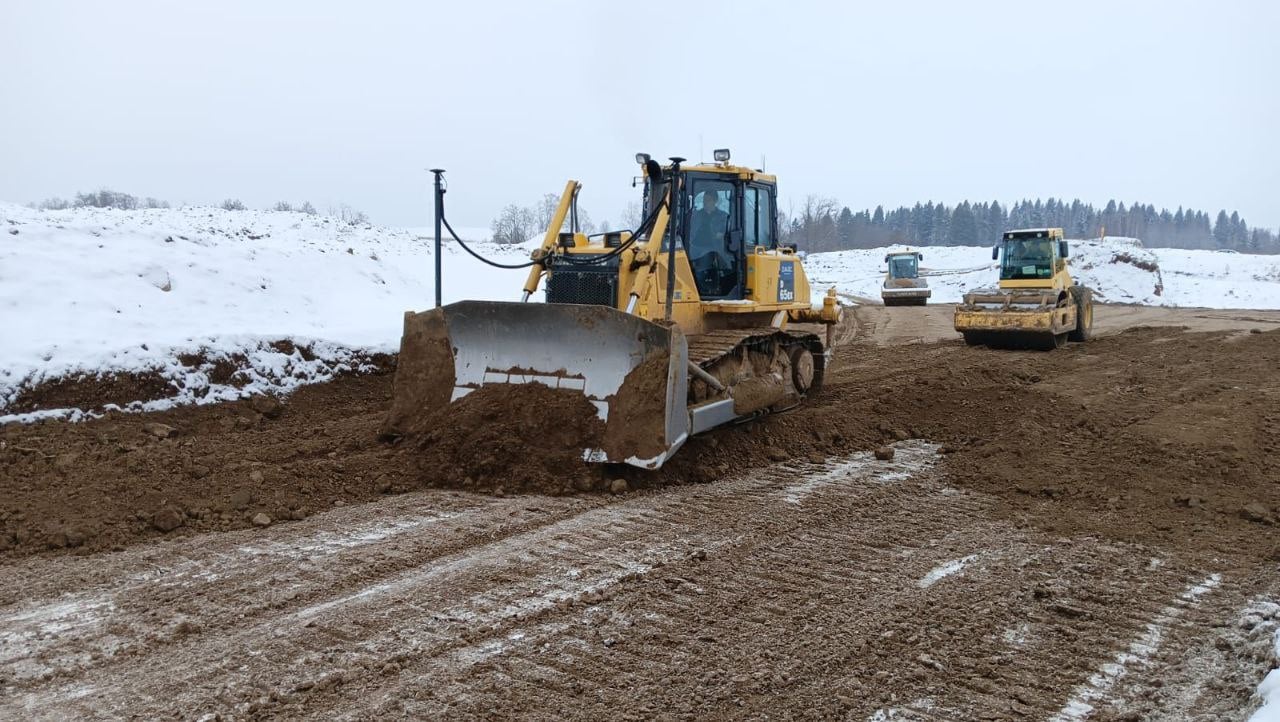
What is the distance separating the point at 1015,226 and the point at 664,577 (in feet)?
383

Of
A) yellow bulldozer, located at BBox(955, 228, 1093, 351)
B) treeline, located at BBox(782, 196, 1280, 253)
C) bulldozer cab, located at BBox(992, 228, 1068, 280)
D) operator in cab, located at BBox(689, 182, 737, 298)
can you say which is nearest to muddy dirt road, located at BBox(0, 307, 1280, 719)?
operator in cab, located at BBox(689, 182, 737, 298)

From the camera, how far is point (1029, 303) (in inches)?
656

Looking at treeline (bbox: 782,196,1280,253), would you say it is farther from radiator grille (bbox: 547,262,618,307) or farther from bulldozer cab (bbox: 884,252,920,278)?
radiator grille (bbox: 547,262,618,307)

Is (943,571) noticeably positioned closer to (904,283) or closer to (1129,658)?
(1129,658)

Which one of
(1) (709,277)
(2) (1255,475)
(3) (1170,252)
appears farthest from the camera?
(3) (1170,252)

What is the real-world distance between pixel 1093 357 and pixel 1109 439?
8.20m

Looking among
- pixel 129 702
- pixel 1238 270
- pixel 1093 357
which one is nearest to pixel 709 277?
pixel 129 702

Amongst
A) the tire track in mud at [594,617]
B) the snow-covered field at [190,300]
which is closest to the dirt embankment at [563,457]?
the tire track in mud at [594,617]

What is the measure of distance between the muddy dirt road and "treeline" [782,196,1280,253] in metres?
81.6

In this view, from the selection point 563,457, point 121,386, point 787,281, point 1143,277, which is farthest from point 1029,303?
point 1143,277

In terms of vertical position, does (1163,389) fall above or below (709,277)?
below

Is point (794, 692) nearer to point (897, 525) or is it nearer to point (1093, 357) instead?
point (897, 525)

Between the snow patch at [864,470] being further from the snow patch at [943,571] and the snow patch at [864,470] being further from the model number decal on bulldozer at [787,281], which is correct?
the model number decal on bulldozer at [787,281]

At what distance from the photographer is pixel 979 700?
3.66 meters
